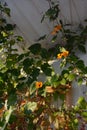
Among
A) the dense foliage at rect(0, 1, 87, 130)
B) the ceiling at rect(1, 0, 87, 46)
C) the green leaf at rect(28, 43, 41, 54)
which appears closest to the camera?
the dense foliage at rect(0, 1, 87, 130)

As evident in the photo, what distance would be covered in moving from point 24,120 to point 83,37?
83cm

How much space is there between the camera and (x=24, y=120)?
1.49 metres

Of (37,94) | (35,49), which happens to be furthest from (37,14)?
(37,94)

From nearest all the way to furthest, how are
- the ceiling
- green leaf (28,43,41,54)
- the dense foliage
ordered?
the dense foliage
green leaf (28,43,41,54)
the ceiling

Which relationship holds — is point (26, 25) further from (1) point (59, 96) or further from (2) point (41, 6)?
(1) point (59, 96)

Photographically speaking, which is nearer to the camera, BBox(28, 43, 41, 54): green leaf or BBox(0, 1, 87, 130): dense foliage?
BBox(0, 1, 87, 130): dense foliage

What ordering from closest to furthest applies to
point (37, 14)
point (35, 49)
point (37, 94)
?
point (37, 94) < point (35, 49) < point (37, 14)

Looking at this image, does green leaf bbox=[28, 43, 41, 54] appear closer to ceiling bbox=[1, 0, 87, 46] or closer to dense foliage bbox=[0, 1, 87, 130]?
dense foliage bbox=[0, 1, 87, 130]

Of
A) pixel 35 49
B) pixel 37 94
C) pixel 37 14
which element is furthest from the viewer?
pixel 37 14

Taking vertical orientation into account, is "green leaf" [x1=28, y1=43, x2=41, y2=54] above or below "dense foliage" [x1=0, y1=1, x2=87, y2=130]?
above

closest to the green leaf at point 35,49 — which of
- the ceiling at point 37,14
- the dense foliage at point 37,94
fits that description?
the dense foliage at point 37,94

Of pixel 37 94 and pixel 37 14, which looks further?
pixel 37 14

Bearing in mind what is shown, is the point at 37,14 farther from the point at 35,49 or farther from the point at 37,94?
the point at 37,94

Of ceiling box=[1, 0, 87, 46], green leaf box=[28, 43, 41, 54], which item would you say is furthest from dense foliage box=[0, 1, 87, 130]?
ceiling box=[1, 0, 87, 46]
